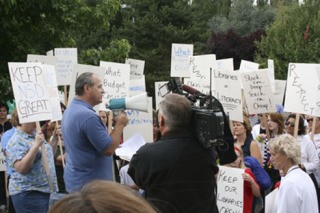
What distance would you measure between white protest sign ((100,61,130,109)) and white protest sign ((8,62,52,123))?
152 centimetres

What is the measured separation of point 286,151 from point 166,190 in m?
1.37

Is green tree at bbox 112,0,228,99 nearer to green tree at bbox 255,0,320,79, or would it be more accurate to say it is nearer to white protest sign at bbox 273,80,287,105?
green tree at bbox 255,0,320,79

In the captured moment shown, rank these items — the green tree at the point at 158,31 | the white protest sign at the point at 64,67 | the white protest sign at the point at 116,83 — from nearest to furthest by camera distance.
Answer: the white protest sign at the point at 116,83 → the white protest sign at the point at 64,67 → the green tree at the point at 158,31

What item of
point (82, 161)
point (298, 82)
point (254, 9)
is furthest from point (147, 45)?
point (82, 161)

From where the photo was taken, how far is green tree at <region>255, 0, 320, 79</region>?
29.6m

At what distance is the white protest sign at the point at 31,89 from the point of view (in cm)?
609

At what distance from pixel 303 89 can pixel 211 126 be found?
391 cm

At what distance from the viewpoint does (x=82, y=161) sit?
15.6 feet

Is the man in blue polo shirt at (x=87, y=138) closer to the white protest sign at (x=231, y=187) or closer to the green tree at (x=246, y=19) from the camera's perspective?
the white protest sign at (x=231, y=187)

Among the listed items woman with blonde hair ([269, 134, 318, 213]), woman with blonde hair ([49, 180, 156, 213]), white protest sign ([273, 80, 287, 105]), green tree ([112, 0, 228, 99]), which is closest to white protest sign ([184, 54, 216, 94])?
white protest sign ([273, 80, 287, 105])

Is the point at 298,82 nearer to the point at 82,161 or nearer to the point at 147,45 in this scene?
the point at 82,161

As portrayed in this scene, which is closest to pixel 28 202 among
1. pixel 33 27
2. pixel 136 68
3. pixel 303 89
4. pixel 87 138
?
pixel 87 138

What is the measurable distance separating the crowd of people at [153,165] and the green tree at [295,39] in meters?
22.5

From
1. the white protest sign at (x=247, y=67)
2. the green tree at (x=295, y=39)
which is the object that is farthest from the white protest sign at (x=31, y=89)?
the green tree at (x=295, y=39)
